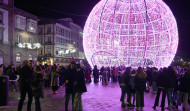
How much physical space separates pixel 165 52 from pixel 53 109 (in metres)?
10.3

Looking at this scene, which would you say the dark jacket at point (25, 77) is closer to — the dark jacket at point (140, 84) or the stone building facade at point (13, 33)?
the dark jacket at point (140, 84)

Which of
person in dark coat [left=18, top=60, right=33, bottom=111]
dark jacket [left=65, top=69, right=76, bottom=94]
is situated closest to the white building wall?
person in dark coat [left=18, top=60, right=33, bottom=111]

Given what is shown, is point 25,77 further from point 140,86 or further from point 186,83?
point 186,83

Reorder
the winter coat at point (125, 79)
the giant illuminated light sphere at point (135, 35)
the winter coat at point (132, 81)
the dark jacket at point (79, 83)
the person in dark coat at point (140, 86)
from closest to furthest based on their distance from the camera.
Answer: the dark jacket at point (79, 83)
the person in dark coat at point (140, 86)
the winter coat at point (132, 81)
the winter coat at point (125, 79)
the giant illuminated light sphere at point (135, 35)

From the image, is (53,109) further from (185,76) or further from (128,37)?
(128,37)

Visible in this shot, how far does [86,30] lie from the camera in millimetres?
16094

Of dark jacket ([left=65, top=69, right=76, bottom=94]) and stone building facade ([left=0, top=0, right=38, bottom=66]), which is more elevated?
stone building facade ([left=0, top=0, right=38, bottom=66])

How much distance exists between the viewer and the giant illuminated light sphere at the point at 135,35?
14125 mm

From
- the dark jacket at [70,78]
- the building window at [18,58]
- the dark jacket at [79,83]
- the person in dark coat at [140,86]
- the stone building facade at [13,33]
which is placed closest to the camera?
the dark jacket at [79,83]

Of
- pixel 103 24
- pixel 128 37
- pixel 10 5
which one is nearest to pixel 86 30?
pixel 103 24

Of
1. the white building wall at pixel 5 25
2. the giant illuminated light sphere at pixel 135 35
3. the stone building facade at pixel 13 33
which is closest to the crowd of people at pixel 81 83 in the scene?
the giant illuminated light sphere at pixel 135 35

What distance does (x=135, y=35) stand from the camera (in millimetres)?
13891

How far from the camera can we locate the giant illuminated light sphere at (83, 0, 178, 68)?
14125 millimetres

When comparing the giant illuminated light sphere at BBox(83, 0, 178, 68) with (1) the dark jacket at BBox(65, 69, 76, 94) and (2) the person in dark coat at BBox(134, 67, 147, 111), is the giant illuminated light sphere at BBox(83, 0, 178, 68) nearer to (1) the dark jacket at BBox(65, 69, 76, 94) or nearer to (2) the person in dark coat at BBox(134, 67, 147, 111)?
Answer: (2) the person in dark coat at BBox(134, 67, 147, 111)
